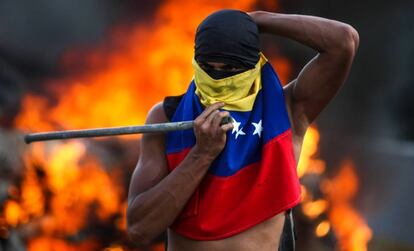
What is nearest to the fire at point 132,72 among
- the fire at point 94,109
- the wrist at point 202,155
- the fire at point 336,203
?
the fire at point 94,109

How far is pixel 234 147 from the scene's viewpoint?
321 cm

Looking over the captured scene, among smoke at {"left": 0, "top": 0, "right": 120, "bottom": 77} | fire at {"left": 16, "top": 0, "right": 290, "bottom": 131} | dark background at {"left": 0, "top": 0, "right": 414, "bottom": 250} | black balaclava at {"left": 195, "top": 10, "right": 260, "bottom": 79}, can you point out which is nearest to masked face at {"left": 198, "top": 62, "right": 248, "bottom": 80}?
black balaclava at {"left": 195, "top": 10, "right": 260, "bottom": 79}

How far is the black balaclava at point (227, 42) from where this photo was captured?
10.3 ft

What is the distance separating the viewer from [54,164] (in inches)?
293

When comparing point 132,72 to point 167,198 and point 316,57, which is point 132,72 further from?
point 167,198

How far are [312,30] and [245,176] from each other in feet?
2.35

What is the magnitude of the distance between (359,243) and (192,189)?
5933mm

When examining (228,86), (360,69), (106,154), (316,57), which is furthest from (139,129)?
(360,69)

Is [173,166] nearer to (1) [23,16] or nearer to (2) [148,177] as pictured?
(2) [148,177]

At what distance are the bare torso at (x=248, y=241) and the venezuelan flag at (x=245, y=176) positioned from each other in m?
0.05

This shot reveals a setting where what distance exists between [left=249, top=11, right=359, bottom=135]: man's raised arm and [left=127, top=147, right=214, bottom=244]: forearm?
1.82ft

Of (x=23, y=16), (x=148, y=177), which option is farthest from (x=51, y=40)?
(x=148, y=177)

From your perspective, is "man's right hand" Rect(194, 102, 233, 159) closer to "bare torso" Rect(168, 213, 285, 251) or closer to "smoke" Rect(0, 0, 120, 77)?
"bare torso" Rect(168, 213, 285, 251)

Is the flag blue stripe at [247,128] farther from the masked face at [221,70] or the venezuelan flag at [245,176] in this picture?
the masked face at [221,70]
